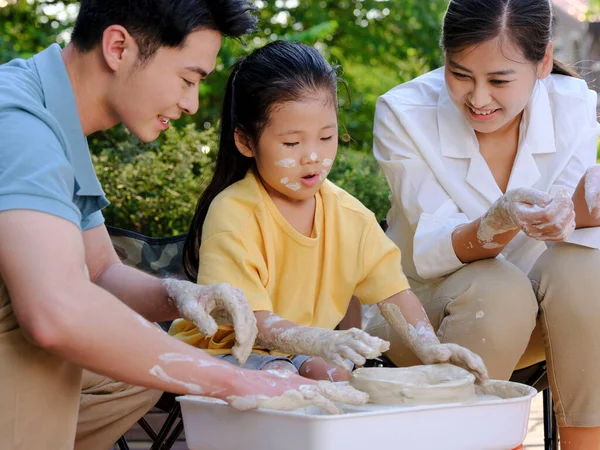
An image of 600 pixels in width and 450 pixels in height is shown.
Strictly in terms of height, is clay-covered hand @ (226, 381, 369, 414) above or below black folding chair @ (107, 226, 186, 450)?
above

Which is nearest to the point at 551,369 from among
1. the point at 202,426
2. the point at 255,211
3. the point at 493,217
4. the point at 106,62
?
the point at 493,217

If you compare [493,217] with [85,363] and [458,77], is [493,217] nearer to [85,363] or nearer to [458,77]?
[458,77]

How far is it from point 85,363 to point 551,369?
124cm

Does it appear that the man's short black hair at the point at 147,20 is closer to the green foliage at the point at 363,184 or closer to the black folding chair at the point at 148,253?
the black folding chair at the point at 148,253

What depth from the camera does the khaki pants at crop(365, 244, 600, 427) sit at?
A: 2057mm

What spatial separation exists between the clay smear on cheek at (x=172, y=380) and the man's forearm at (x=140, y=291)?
0.40m

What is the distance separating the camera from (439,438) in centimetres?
142

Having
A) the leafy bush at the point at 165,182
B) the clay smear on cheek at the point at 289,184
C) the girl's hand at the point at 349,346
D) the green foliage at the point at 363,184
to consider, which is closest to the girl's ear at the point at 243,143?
the clay smear on cheek at the point at 289,184

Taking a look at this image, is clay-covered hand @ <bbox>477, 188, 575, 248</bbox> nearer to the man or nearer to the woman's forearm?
the woman's forearm

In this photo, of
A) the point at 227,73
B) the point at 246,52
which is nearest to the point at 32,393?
the point at 246,52

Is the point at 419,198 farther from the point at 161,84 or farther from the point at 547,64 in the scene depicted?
the point at 161,84

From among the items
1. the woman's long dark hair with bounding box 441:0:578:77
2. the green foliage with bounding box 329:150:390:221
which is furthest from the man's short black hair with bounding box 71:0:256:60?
the green foliage with bounding box 329:150:390:221

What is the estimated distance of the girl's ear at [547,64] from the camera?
7.78 ft

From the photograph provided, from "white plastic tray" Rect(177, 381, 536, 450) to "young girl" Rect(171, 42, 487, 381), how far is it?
15.8 inches
